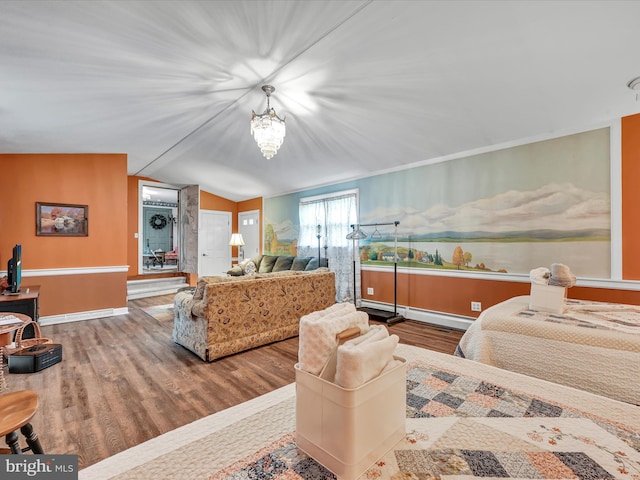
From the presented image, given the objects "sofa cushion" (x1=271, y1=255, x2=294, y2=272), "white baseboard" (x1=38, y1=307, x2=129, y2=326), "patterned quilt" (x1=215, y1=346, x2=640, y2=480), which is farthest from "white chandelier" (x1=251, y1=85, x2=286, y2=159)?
"white baseboard" (x1=38, y1=307, x2=129, y2=326)

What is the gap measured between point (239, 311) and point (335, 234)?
2.94 meters

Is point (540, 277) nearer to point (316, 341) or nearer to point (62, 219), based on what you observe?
point (316, 341)

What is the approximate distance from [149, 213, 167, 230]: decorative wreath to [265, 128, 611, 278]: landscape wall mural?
932cm

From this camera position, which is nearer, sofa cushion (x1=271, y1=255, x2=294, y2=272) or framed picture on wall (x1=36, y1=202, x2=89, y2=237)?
framed picture on wall (x1=36, y1=202, x2=89, y2=237)

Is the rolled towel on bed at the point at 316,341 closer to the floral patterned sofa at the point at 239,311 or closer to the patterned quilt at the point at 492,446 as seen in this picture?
the patterned quilt at the point at 492,446

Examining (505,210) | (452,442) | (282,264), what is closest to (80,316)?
(282,264)

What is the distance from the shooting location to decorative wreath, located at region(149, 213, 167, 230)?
444 inches

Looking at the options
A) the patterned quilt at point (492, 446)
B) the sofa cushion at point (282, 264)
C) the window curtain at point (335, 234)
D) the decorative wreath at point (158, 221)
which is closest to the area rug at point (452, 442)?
the patterned quilt at point (492, 446)

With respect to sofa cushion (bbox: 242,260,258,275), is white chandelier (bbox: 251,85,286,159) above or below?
above

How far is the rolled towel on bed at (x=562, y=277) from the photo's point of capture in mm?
2186

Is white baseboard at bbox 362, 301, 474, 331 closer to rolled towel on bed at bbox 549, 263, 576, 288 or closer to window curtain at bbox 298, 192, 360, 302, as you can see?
window curtain at bbox 298, 192, 360, 302

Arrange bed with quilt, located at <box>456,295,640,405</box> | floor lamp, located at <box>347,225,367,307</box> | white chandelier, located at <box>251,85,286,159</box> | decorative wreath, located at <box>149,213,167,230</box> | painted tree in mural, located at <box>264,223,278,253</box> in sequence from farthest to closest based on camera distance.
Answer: decorative wreath, located at <box>149,213,167,230</box>
painted tree in mural, located at <box>264,223,278,253</box>
floor lamp, located at <box>347,225,367,307</box>
white chandelier, located at <box>251,85,286,159</box>
bed with quilt, located at <box>456,295,640,405</box>

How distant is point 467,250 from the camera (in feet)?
13.4

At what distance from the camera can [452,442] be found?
0.84 m
